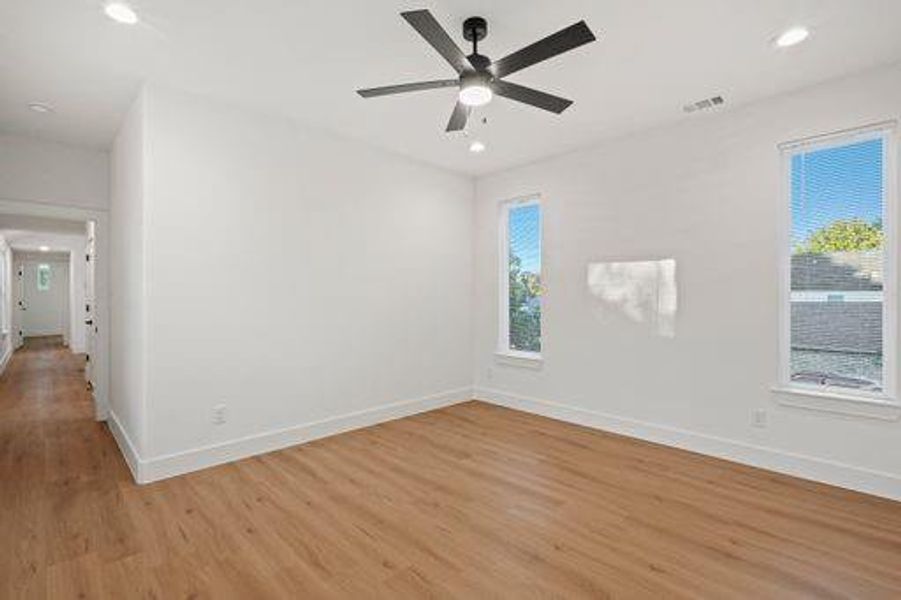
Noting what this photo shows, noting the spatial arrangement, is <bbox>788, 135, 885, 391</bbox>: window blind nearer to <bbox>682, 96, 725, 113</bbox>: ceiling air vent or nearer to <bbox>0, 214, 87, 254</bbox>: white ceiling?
<bbox>682, 96, 725, 113</bbox>: ceiling air vent

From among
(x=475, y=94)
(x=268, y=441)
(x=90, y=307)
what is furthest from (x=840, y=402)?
(x=90, y=307)

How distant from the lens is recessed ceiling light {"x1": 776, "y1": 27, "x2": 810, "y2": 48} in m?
2.47

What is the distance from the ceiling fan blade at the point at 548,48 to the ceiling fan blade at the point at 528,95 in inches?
4.3

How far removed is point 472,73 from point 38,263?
1546cm

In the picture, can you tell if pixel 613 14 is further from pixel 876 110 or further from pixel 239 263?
pixel 239 263

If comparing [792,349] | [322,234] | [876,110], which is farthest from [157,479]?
[876,110]

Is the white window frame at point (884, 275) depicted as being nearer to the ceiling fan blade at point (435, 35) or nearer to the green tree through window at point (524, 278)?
the green tree through window at point (524, 278)

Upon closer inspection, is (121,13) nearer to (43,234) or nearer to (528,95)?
(528,95)

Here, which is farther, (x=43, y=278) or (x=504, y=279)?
(x=43, y=278)

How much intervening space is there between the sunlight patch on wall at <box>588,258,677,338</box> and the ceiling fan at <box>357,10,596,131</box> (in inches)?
80.7

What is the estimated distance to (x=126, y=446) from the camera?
11.7 feet

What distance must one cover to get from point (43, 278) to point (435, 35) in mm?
15667

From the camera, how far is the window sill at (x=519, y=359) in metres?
4.92

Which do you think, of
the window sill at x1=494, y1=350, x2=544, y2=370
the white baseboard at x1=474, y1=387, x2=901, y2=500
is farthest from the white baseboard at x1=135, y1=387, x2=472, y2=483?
the white baseboard at x1=474, y1=387, x2=901, y2=500
